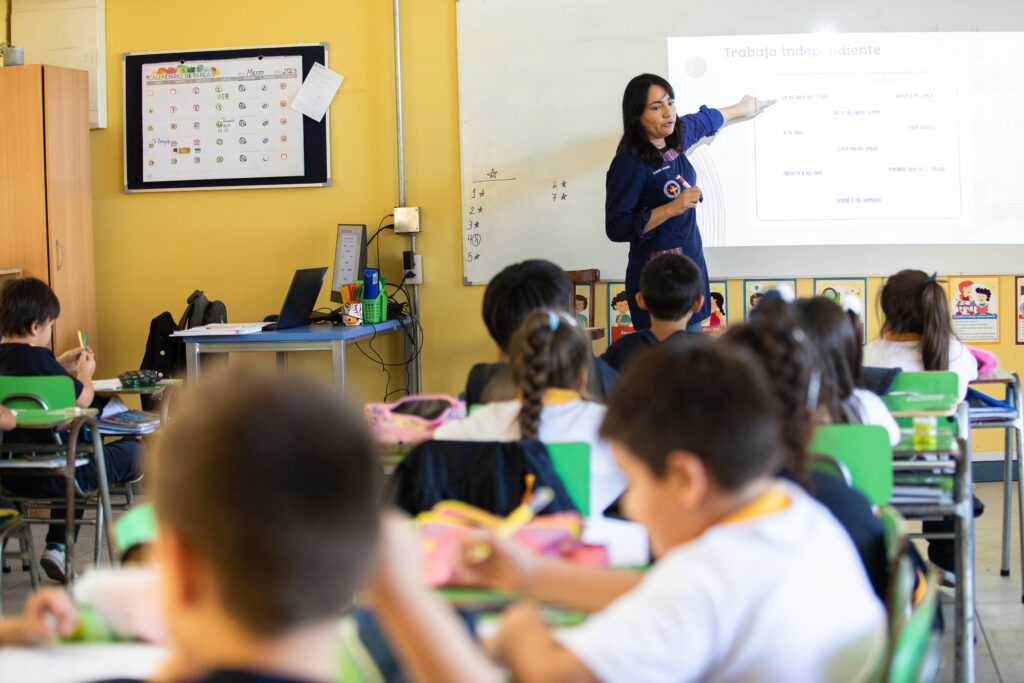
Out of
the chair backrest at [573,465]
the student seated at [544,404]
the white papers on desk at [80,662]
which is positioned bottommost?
the white papers on desk at [80,662]

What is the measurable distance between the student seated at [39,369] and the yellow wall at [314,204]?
1542mm

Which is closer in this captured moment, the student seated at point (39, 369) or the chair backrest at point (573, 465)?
the chair backrest at point (573, 465)

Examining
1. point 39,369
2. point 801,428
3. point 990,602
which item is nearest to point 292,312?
point 39,369

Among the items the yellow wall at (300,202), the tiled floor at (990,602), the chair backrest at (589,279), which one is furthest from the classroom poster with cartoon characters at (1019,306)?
the yellow wall at (300,202)

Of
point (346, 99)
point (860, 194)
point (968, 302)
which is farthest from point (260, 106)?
point (968, 302)

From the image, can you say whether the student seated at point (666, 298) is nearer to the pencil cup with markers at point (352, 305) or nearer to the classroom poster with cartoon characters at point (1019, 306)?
the pencil cup with markers at point (352, 305)

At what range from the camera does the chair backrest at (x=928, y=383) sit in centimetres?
247

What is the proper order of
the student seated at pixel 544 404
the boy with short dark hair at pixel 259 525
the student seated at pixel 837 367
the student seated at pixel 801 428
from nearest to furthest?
the boy with short dark hair at pixel 259 525, the student seated at pixel 801 428, the student seated at pixel 544 404, the student seated at pixel 837 367

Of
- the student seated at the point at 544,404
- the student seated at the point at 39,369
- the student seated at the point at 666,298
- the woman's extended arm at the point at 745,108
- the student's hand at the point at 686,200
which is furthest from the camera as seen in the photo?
the woman's extended arm at the point at 745,108

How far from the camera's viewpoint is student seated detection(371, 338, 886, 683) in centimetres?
83

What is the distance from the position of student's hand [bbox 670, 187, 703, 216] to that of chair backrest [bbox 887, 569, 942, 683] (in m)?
2.82

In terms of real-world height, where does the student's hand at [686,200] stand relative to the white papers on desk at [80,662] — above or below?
above

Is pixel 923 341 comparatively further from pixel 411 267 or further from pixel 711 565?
pixel 411 267

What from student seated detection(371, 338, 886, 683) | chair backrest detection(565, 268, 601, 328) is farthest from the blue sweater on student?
student seated detection(371, 338, 886, 683)
